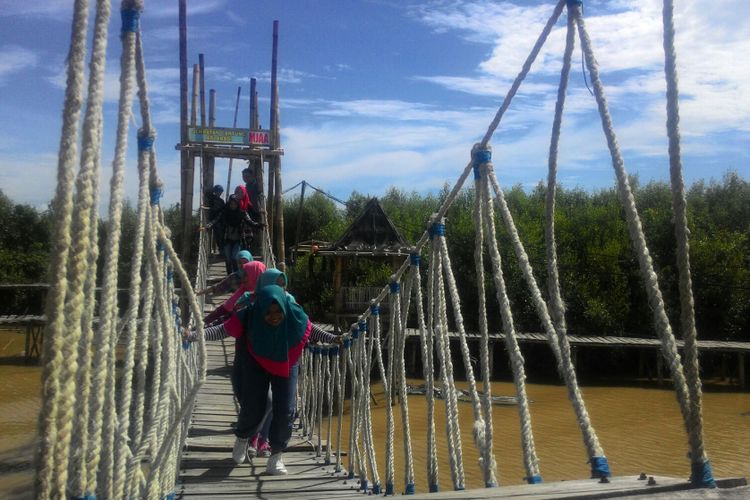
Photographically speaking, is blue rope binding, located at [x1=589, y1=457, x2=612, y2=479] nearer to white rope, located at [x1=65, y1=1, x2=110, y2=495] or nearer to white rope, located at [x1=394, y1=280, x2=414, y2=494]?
white rope, located at [x1=65, y1=1, x2=110, y2=495]

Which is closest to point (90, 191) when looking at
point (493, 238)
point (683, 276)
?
point (683, 276)

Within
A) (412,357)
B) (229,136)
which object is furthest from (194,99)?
(412,357)

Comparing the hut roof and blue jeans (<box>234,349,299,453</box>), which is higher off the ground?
the hut roof

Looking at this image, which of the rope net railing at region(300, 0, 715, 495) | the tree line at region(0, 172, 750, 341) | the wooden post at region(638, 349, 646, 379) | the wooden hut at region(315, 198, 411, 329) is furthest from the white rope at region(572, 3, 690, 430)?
the wooden post at region(638, 349, 646, 379)

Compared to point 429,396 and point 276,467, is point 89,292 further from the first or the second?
point 276,467

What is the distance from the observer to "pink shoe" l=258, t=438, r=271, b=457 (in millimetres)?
3592

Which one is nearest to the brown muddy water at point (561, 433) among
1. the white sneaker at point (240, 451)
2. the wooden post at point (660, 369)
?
the wooden post at point (660, 369)

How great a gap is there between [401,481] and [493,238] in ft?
19.2

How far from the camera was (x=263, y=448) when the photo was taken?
11.8 ft

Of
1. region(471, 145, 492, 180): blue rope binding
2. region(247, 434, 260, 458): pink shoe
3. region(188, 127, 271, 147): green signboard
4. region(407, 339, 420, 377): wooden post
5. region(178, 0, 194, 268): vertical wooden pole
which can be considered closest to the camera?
region(471, 145, 492, 180): blue rope binding

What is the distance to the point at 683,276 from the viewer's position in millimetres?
1200

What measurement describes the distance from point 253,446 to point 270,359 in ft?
2.17

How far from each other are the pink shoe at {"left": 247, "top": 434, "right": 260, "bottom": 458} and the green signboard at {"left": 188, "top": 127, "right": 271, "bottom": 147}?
5.71 meters

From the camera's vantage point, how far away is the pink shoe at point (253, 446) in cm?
356
